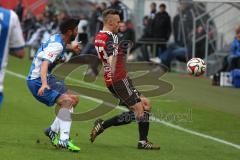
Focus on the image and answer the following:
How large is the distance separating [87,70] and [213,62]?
4.10 meters

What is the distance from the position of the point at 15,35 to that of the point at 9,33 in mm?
67

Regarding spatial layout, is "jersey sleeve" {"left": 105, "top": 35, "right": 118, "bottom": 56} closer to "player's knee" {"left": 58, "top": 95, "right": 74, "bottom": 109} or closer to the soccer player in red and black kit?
the soccer player in red and black kit

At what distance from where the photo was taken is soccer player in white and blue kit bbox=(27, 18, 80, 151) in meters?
11.0

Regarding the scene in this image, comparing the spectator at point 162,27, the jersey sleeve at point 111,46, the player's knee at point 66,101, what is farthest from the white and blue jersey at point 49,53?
the spectator at point 162,27

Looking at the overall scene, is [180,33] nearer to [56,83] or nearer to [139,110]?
[139,110]

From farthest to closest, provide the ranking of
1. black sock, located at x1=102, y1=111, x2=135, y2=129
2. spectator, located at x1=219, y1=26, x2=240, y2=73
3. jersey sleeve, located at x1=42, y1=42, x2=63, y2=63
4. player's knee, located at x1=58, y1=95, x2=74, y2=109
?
1. spectator, located at x1=219, y1=26, x2=240, y2=73
2. black sock, located at x1=102, y1=111, x2=135, y2=129
3. player's knee, located at x1=58, y1=95, x2=74, y2=109
4. jersey sleeve, located at x1=42, y1=42, x2=63, y2=63

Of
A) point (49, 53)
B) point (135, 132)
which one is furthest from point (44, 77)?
point (135, 132)

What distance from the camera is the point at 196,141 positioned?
12.6 metres

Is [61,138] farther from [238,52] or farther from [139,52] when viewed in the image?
[139,52]

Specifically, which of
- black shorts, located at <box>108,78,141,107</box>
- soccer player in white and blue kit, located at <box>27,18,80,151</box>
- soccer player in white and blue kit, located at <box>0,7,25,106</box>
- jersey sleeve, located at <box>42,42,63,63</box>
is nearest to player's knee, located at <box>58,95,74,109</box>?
soccer player in white and blue kit, located at <box>27,18,80,151</box>

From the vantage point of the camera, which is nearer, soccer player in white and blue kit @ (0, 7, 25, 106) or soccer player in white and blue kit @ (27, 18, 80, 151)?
soccer player in white and blue kit @ (0, 7, 25, 106)

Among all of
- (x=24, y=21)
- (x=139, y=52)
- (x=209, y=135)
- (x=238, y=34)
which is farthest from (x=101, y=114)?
(x=24, y=21)

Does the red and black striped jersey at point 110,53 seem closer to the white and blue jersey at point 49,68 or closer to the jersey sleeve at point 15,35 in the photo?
the white and blue jersey at point 49,68

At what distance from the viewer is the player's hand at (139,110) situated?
11.6 metres
